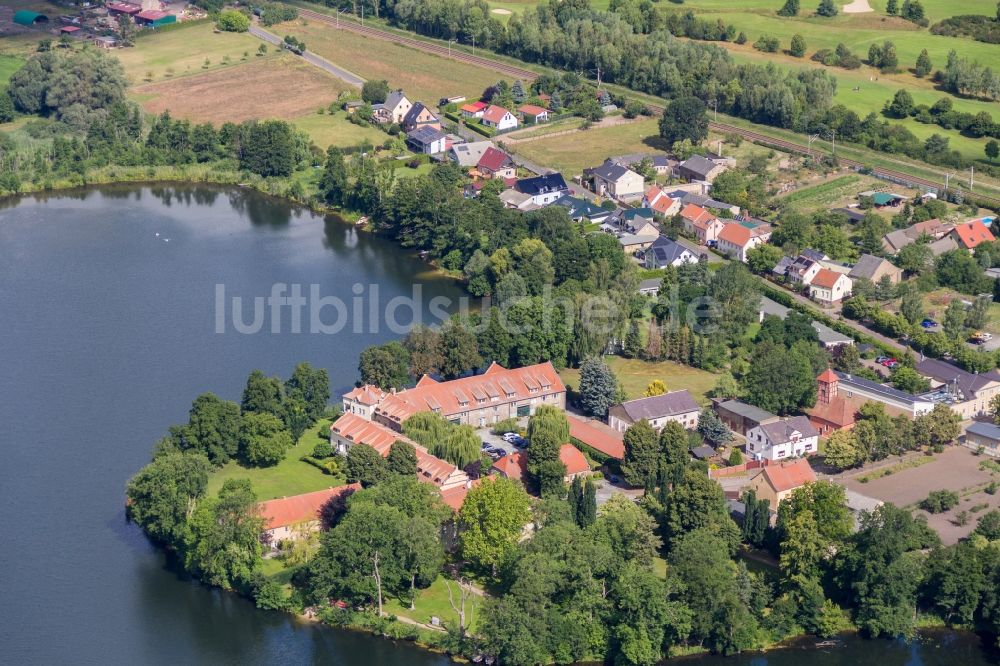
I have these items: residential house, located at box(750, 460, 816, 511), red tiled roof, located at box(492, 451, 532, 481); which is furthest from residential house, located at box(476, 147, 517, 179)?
residential house, located at box(750, 460, 816, 511)

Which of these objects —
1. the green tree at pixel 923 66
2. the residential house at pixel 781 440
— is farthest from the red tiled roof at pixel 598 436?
the green tree at pixel 923 66

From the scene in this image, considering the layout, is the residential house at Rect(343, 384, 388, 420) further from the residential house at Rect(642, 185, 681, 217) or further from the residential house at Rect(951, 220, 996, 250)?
the residential house at Rect(951, 220, 996, 250)

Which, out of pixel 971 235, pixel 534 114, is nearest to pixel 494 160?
pixel 534 114

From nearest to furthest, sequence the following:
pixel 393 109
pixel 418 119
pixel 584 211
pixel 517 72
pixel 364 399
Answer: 1. pixel 364 399
2. pixel 584 211
3. pixel 418 119
4. pixel 393 109
5. pixel 517 72

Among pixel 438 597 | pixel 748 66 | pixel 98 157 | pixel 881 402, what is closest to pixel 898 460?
pixel 881 402

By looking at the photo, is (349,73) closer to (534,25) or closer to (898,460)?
(534,25)

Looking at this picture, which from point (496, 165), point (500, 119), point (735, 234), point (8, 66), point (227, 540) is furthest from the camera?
point (8, 66)

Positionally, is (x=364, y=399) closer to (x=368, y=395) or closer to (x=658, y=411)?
(x=368, y=395)
